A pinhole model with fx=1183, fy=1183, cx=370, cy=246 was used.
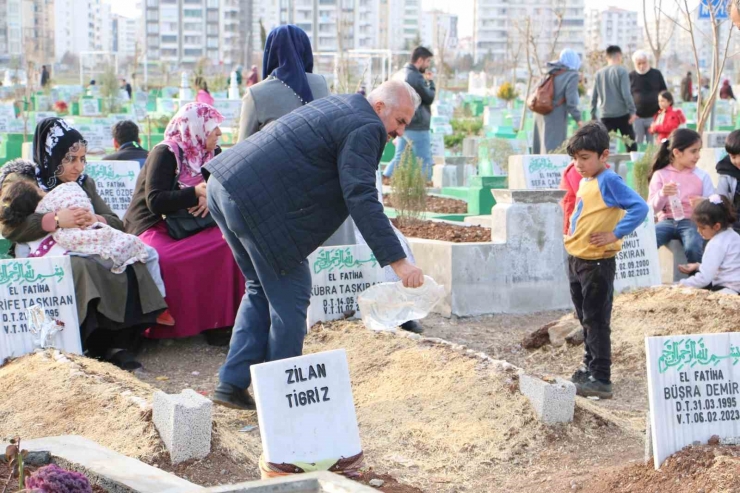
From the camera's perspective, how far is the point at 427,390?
218 inches

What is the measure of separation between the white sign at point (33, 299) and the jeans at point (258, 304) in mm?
1312

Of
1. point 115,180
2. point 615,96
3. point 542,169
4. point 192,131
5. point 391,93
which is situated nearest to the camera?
point 391,93

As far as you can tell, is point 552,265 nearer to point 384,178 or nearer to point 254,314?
point 254,314

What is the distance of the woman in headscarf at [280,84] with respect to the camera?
627cm

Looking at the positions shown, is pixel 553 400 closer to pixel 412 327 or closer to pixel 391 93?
pixel 391 93

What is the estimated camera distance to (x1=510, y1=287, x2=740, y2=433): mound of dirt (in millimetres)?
6317

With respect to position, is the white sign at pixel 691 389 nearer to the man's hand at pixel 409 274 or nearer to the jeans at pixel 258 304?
the man's hand at pixel 409 274

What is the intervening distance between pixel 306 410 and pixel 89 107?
1134 inches

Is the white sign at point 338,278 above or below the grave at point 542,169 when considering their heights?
below

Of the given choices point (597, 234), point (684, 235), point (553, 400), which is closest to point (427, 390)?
point (553, 400)

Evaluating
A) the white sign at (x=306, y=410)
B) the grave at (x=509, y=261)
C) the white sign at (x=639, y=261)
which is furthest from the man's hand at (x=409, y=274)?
the white sign at (x=639, y=261)

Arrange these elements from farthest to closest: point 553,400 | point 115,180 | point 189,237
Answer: point 115,180 < point 189,237 < point 553,400

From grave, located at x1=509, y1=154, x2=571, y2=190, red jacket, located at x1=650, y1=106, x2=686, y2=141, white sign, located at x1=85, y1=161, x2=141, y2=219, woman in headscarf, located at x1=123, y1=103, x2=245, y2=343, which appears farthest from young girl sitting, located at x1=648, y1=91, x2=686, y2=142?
woman in headscarf, located at x1=123, y1=103, x2=245, y2=343

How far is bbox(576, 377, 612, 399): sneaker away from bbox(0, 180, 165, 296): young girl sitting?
2.44 meters
